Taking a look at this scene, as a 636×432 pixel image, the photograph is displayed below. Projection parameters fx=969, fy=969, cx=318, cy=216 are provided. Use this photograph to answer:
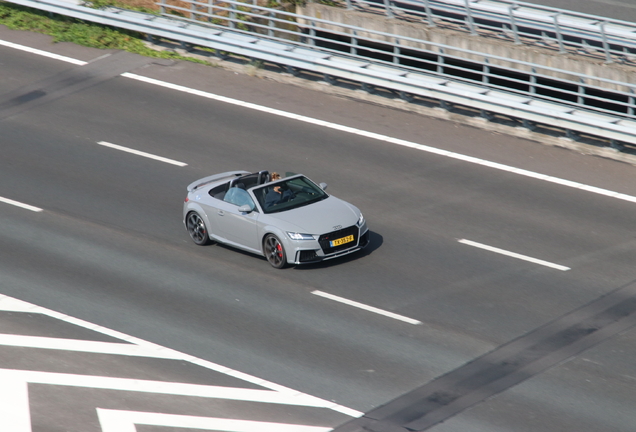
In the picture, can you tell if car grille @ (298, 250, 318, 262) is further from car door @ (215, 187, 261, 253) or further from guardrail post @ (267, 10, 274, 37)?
guardrail post @ (267, 10, 274, 37)

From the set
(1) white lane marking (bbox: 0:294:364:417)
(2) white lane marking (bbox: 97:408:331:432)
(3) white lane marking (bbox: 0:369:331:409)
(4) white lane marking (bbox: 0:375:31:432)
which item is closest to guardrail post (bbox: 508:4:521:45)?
(1) white lane marking (bbox: 0:294:364:417)

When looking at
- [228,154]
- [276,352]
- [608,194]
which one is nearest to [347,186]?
[228,154]

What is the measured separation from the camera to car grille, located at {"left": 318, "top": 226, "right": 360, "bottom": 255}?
49.3 ft

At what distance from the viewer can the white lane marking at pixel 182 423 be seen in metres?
10.9

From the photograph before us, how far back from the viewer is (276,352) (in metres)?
12.8

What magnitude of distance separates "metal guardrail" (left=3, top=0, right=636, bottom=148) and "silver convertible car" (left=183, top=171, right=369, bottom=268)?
21.3 ft


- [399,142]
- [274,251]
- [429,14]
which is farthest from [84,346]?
[429,14]

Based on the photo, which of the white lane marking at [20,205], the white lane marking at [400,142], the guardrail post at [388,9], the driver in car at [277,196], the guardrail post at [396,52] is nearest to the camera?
the driver in car at [277,196]

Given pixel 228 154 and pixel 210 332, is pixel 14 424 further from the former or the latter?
pixel 228 154

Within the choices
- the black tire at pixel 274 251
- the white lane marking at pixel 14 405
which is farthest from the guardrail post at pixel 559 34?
the white lane marking at pixel 14 405

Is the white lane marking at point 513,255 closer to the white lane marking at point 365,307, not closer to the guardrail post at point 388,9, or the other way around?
the white lane marking at point 365,307

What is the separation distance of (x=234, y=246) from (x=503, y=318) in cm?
479

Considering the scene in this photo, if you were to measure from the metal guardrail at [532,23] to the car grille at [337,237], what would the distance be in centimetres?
911

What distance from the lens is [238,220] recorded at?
15680 mm
